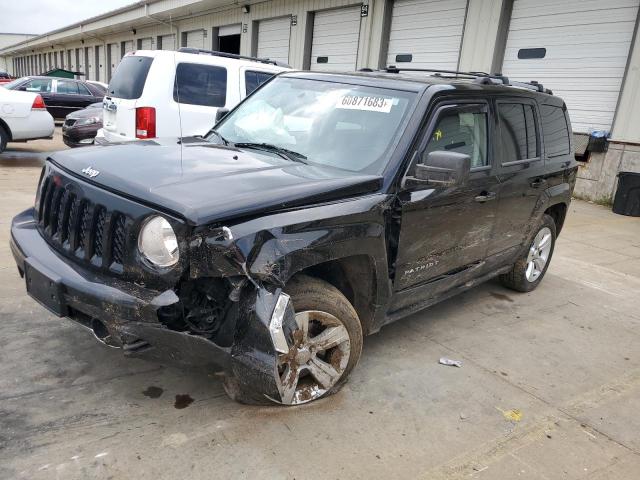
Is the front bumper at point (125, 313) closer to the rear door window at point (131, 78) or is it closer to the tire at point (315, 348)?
the tire at point (315, 348)

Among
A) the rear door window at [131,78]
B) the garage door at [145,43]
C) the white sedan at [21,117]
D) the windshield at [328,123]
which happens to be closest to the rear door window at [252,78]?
the rear door window at [131,78]

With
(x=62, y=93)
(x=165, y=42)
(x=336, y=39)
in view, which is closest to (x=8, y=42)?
(x=165, y=42)

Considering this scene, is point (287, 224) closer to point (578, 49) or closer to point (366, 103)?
point (366, 103)

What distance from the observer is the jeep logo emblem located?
9.18 feet

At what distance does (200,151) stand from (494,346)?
102 inches

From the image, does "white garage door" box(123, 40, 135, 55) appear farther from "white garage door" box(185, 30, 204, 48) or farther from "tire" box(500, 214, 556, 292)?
"tire" box(500, 214, 556, 292)

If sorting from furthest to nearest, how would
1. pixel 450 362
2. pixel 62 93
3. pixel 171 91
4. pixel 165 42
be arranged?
pixel 165 42
pixel 62 93
pixel 171 91
pixel 450 362

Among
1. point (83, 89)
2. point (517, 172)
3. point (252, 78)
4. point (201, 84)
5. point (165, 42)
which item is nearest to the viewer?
point (517, 172)

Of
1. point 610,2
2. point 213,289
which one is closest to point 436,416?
point 213,289

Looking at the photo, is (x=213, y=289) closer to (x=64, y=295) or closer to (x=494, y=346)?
(x=64, y=295)

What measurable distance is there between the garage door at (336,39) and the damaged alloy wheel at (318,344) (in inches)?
535

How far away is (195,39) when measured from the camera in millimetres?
23656

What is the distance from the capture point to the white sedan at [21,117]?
34.6ft

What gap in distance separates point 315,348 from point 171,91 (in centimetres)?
555
